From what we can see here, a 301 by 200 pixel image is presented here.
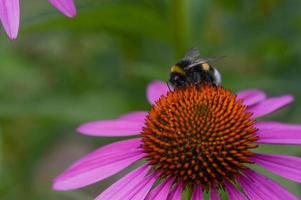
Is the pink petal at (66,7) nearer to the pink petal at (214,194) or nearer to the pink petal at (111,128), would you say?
the pink petal at (111,128)

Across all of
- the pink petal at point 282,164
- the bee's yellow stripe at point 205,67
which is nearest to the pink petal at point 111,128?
the bee's yellow stripe at point 205,67

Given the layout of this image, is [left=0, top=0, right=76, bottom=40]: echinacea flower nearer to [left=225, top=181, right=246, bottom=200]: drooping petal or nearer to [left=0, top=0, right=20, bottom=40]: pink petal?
[left=0, top=0, right=20, bottom=40]: pink petal

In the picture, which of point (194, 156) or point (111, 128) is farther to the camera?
point (111, 128)

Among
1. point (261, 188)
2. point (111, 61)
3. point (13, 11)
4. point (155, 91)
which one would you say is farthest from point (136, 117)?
point (111, 61)

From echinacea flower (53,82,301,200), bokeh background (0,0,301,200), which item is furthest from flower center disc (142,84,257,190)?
bokeh background (0,0,301,200)

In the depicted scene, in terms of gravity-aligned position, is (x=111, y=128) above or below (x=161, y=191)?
above

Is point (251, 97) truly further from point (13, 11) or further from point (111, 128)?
point (13, 11)
